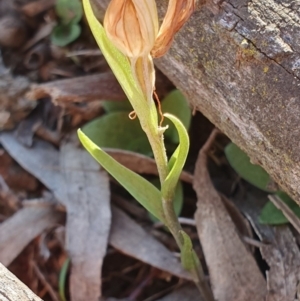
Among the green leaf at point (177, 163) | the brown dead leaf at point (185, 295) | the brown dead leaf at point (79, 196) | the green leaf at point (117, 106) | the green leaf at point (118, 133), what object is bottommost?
the brown dead leaf at point (79, 196)

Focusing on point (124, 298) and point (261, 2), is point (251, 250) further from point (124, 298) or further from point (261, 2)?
point (261, 2)

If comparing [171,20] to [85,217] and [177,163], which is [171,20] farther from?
[85,217]

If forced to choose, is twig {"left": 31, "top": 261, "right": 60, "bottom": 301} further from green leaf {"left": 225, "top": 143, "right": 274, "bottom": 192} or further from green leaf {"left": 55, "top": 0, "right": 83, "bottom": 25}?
green leaf {"left": 55, "top": 0, "right": 83, "bottom": 25}

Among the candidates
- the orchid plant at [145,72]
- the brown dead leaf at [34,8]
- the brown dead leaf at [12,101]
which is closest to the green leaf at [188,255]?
the orchid plant at [145,72]

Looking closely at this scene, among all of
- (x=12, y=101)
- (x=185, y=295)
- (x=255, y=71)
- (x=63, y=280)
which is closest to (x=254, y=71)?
(x=255, y=71)

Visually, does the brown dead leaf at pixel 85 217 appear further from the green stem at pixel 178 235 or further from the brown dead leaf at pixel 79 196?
the green stem at pixel 178 235

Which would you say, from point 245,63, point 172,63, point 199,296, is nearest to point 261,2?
point 245,63

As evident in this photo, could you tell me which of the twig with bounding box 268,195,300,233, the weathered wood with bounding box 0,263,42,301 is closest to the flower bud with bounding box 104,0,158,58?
the weathered wood with bounding box 0,263,42,301
